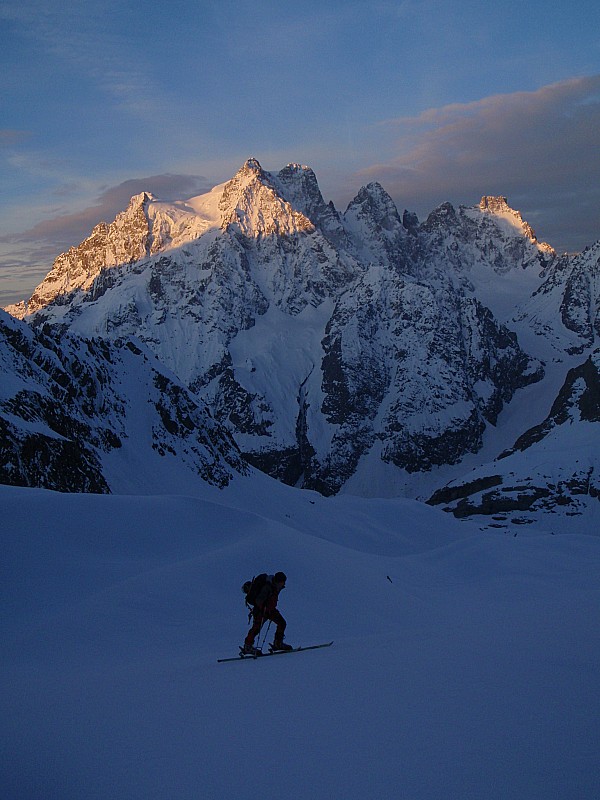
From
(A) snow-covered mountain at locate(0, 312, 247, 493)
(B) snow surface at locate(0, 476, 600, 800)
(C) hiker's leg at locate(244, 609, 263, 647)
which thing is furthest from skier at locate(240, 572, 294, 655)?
(A) snow-covered mountain at locate(0, 312, 247, 493)

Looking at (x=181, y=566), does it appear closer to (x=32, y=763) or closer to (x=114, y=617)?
(x=114, y=617)

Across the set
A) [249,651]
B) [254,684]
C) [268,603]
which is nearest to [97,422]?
[268,603]

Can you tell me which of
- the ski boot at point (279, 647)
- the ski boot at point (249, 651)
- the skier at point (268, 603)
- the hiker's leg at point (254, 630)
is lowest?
the ski boot at point (279, 647)

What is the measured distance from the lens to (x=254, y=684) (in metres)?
10.6

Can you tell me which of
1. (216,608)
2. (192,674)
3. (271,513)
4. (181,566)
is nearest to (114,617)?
(216,608)

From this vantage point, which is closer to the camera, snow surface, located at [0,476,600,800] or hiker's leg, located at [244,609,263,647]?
snow surface, located at [0,476,600,800]

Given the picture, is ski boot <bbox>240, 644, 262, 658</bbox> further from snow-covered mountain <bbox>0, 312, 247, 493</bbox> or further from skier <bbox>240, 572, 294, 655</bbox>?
snow-covered mountain <bbox>0, 312, 247, 493</bbox>

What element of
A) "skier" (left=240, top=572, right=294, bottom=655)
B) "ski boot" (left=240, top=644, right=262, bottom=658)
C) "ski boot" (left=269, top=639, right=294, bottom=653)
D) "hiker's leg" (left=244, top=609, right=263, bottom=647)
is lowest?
"ski boot" (left=269, top=639, right=294, bottom=653)

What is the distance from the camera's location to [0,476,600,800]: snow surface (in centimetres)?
659

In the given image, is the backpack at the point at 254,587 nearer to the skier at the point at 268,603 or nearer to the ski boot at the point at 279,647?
the skier at the point at 268,603

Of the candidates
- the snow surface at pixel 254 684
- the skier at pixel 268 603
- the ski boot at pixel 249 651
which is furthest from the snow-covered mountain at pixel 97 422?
the ski boot at pixel 249 651

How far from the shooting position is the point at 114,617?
18.3 meters

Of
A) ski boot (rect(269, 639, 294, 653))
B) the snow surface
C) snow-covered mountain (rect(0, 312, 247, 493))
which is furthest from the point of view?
snow-covered mountain (rect(0, 312, 247, 493))

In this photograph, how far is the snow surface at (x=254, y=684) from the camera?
6.59 m
